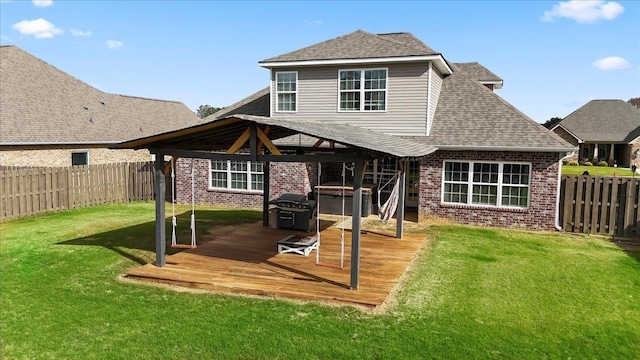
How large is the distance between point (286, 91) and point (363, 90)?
10.4 ft

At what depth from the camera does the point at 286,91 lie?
1773 centimetres

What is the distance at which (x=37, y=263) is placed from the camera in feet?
33.6

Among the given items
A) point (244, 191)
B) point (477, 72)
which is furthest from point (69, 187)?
point (477, 72)

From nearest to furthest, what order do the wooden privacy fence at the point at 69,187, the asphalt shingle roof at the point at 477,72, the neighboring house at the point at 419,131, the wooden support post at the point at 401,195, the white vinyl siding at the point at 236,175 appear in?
the wooden support post at the point at 401,195
the neighboring house at the point at 419,131
the wooden privacy fence at the point at 69,187
the white vinyl siding at the point at 236,175
the asphalt shingle roof at the point at 477,72

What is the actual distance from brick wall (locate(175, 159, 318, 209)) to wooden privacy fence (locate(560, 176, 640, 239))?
29.0ft

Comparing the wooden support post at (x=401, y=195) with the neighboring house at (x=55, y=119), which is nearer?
the wooden support post at (x=401, y=195)

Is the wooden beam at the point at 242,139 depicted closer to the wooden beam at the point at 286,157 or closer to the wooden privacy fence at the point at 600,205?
the wooden beam at the point at 286,157

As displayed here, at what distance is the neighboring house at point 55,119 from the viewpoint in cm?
1997

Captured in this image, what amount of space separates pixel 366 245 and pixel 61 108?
Result: 19452 mm

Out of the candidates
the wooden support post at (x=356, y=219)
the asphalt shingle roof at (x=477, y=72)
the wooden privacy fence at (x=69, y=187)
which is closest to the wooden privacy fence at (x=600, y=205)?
the wooden support post at (x=356, y=219)

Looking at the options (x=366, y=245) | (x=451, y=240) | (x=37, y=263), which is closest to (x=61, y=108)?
(x=37, y=263)

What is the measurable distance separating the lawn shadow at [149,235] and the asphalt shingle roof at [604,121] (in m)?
43.0

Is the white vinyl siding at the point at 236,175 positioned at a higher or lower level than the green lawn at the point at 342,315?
higher

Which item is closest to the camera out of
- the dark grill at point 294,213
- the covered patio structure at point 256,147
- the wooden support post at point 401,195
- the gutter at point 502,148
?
the covered patio structure at point 256,147
